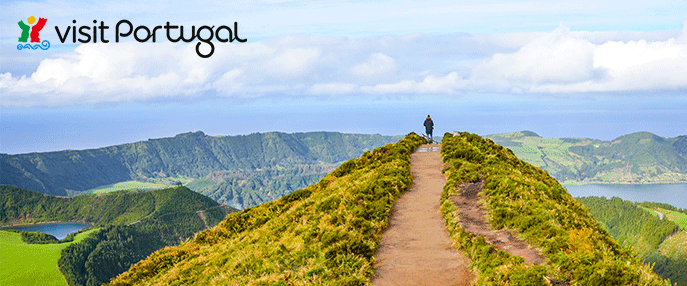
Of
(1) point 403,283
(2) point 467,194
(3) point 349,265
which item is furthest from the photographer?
(2) point 467,194

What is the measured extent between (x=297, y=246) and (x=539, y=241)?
878 centimetres

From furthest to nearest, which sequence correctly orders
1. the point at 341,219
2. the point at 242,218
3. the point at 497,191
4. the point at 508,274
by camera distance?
the point at 242,218 → the point at 497,191 → the point at 341,219 → the point at 508,274

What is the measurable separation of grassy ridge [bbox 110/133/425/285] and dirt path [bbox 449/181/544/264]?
11.4 feet

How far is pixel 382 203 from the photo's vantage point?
21859 mm

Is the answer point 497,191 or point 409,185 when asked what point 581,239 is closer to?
point 497,191

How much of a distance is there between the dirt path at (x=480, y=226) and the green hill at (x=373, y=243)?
368mm

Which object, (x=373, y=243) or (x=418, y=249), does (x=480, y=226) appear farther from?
(x=373, y=243)

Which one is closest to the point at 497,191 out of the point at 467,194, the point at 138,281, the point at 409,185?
the point at 467,194

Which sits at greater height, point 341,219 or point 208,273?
point 341,219

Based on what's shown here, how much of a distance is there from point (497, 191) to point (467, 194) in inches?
71.2

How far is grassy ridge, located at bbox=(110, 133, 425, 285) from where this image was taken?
50.0 ft

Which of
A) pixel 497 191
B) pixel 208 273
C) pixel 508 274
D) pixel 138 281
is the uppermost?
pixel 497 191

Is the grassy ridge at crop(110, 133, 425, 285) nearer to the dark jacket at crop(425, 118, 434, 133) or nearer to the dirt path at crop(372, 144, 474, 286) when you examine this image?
the dirt path at crop(372, 144, 474, 286)

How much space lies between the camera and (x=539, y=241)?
15.2 metres
